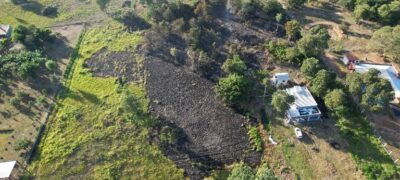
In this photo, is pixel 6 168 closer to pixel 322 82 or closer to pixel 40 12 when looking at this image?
pixel 40 12

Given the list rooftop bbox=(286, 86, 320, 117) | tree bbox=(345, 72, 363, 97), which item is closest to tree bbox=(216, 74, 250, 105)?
rooftop bbox=(286, 86, 320, 117)

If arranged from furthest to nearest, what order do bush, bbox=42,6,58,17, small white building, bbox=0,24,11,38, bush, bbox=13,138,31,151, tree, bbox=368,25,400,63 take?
bush, bbox=42,6,58,17 → small white building, bbox=0,24,11,38 → tree, bbox=368,25,400,63 → bush, bbox=13,138,31,151

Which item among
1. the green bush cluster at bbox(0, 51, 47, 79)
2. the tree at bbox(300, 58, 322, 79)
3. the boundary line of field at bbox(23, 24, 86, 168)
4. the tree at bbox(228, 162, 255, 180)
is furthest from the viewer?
the green bush cluster at bbox(0, 51, 47, 79)

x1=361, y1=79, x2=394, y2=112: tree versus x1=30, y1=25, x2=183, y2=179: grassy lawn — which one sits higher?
x1=361, y1=79, x2=394, y2=112: tree

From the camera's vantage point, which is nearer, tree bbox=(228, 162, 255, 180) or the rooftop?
tree bbox=(228, 162, 255, 180)

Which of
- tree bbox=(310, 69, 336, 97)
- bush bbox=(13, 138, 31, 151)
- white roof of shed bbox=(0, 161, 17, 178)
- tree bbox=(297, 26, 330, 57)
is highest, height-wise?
tree bbox=(297, 26, 330, 57)

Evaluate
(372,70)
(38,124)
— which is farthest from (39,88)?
(372,70)

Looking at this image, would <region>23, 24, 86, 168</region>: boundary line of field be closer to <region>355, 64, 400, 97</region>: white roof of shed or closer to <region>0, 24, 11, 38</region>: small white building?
<region>0, 24, 11, 38</region>: small white building

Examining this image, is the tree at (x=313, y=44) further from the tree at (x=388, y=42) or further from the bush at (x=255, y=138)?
the bush at (x=255, y=138)
